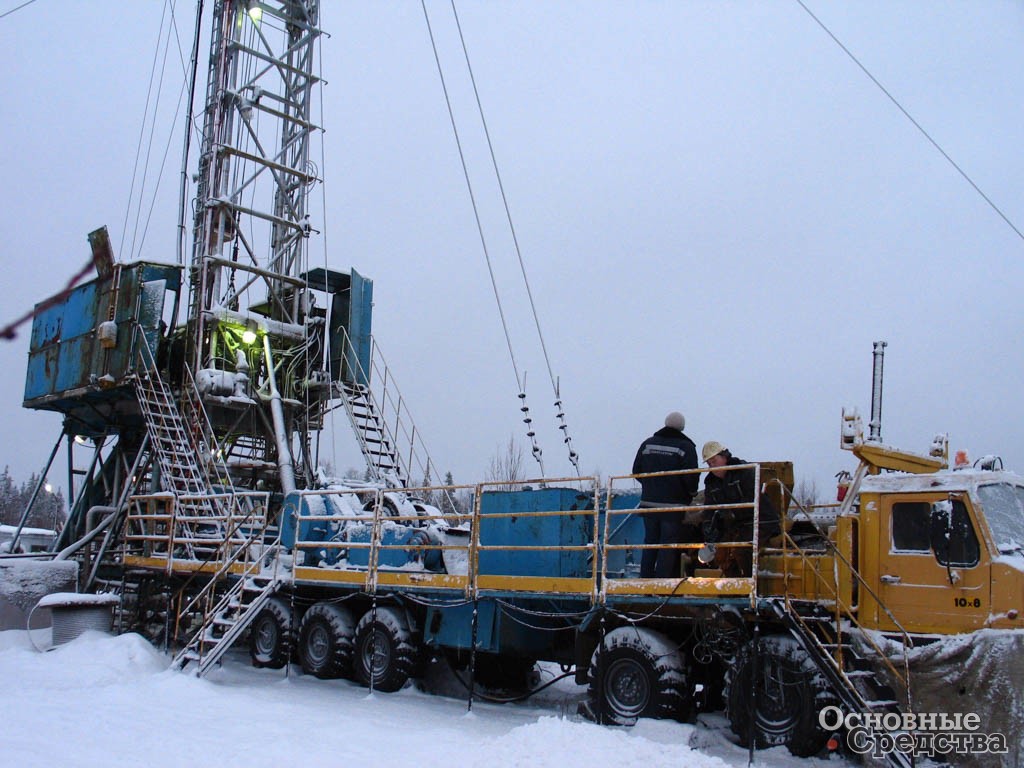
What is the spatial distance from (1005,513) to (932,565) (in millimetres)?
771

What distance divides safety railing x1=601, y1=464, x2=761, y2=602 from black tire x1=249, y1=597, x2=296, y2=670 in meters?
6.07

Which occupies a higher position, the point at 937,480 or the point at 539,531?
the point at 937,480

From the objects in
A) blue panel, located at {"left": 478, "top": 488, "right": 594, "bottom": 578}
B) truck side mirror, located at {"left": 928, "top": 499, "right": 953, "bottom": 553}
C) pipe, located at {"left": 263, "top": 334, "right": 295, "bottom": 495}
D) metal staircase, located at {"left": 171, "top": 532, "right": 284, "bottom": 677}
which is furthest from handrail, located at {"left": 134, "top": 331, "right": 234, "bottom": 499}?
truck side mirror, located at {"left": 928, "top": 499, "right": 953, "bottom": 553}

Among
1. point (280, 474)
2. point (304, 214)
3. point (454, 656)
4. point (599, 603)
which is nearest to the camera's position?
point (599, 603)

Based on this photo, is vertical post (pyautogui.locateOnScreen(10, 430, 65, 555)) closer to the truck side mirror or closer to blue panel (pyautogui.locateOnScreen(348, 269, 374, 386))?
blue panel (pyautogui.locateOnScreen(348, 269, 374, 386))

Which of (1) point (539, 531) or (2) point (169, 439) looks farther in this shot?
(2) point (169, 439)

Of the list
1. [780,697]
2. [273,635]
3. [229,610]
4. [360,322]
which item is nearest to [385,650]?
[273,635]

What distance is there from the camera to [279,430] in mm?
17359

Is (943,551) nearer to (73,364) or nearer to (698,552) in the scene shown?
(698,552)

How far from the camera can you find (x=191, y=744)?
794 centimetres

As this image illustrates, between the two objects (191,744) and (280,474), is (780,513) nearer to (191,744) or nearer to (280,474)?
(191,744)

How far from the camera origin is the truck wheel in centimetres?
873

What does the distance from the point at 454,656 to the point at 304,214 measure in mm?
10775

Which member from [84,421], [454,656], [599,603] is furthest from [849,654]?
[84,421]
